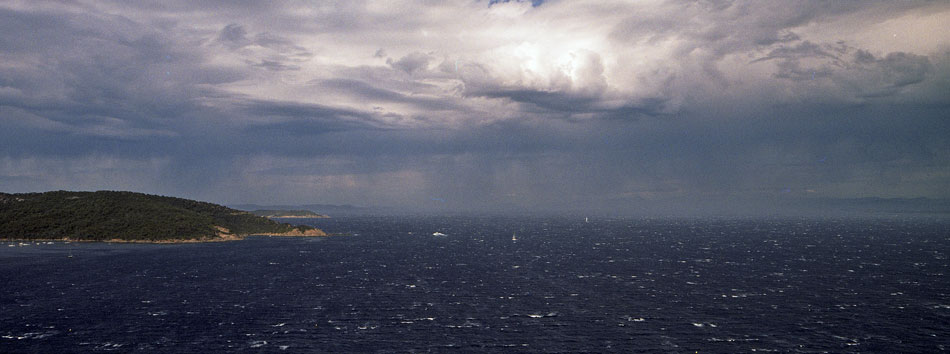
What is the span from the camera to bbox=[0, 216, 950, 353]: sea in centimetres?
6738

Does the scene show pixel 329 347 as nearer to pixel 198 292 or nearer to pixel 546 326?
pixel 546 326

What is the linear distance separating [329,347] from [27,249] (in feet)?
660

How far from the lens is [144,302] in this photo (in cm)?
9312

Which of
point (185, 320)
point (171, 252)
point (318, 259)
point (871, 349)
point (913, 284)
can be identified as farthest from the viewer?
point (171, 252)

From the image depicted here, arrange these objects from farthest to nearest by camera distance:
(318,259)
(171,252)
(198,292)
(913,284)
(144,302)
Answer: (171,252) < (318,259) < (913,284) < (198,292) < (144,302)

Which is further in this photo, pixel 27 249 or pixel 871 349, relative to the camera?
pixel 27 249

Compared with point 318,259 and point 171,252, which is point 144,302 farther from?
point 171,252

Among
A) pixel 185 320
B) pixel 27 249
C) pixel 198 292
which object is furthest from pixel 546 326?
pixel 27 249

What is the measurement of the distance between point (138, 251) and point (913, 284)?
240m

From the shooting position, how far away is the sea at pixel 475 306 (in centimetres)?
6738

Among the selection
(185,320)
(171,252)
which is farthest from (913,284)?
(171,252)

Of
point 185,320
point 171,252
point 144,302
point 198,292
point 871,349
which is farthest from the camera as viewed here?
point 171,252

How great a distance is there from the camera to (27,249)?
194 meters

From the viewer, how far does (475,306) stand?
298ft
